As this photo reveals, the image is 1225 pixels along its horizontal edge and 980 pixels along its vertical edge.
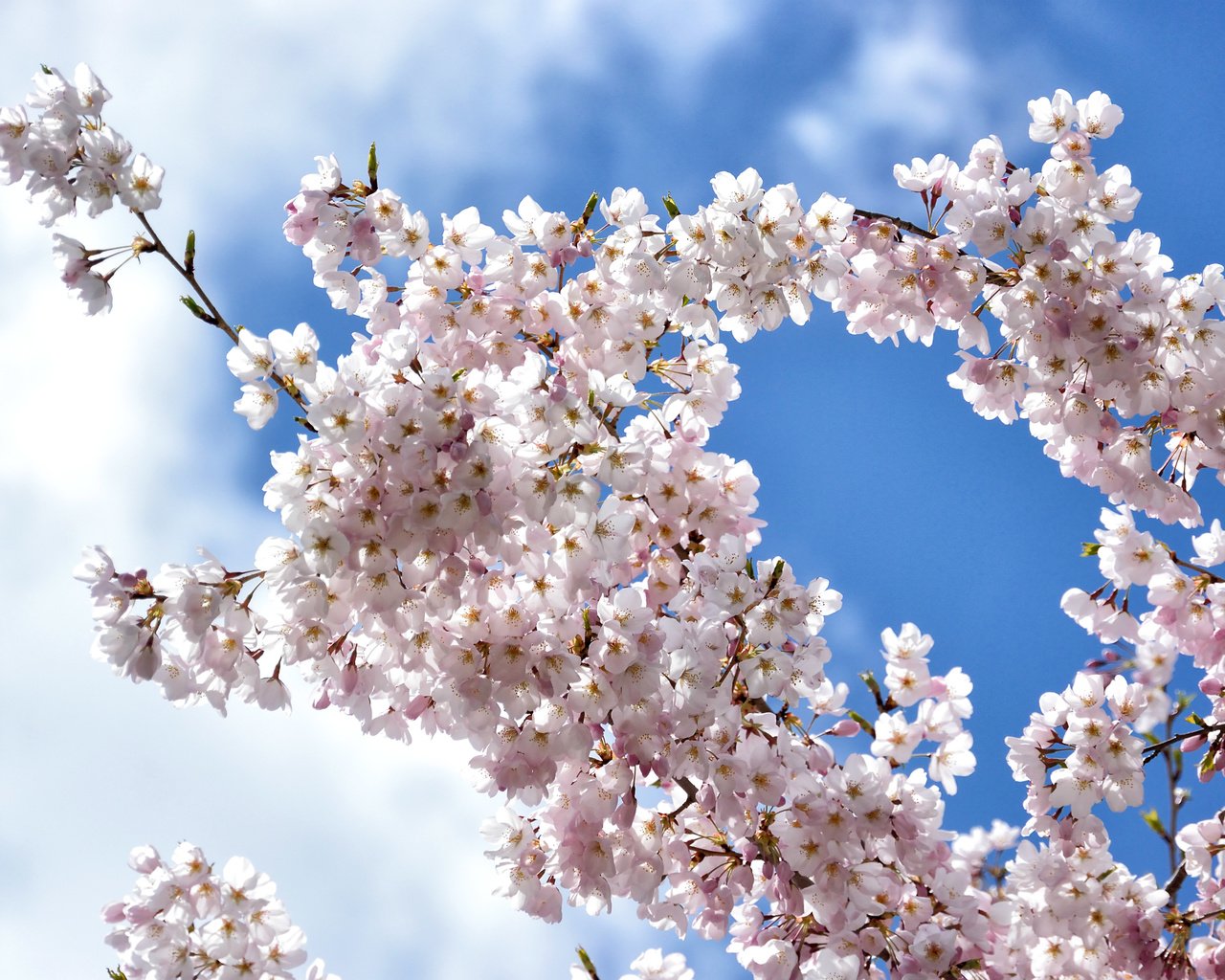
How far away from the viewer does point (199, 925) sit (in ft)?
15.4

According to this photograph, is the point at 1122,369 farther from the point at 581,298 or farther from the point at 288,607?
the point at 288,607

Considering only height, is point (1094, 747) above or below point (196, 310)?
below

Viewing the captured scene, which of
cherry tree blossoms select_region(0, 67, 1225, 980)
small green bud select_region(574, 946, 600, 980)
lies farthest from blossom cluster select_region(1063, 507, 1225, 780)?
small green bud select_region(574, 946, 600, 980)

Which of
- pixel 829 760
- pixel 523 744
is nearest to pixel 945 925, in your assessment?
pixel 829 760

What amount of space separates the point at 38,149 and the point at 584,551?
2.59 metres

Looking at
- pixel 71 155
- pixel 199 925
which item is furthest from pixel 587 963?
pixel 71 155

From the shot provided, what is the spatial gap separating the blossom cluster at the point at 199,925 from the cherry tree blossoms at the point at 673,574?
0.05 feet

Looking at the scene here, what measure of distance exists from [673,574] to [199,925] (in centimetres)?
260

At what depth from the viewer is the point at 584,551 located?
14.0 feet

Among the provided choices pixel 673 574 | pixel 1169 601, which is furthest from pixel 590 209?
pixel 1169 601

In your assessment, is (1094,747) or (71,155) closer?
(71,155)

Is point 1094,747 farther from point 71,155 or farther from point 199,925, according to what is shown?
point 71,155

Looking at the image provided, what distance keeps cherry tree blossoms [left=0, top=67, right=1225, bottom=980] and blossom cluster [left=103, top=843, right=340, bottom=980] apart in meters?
0.02

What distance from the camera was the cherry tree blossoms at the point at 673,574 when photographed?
13.1 ft
